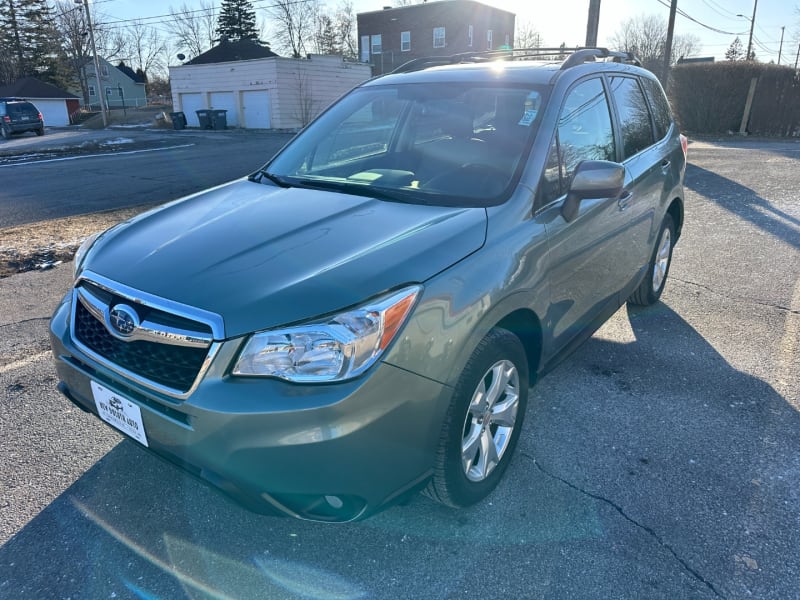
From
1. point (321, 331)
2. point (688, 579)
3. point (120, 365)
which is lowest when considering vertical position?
point (688, 579)

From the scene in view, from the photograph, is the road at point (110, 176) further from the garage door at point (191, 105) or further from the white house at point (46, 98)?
the white house at point (46, 98)

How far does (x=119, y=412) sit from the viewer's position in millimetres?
2234

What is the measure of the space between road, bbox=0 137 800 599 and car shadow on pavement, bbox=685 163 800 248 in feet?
14.0

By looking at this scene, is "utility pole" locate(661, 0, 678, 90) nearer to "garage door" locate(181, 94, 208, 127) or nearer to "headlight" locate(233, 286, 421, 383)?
"headlight" locate(233, 286, 421, 383)

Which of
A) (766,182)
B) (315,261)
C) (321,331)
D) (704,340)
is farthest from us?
(766,182)

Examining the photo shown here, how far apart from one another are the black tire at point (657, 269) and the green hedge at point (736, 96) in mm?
19899

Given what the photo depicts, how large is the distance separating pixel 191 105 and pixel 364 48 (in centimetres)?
2009

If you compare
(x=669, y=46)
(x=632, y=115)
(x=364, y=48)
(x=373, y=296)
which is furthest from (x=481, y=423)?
(x=364, y=48)

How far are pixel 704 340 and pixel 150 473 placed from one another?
388cm

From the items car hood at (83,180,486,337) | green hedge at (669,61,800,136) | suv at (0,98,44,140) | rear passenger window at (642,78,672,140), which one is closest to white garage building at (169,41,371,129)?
suv at (0,98,44,140)

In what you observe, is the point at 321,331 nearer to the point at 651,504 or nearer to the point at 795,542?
the point at 651,504

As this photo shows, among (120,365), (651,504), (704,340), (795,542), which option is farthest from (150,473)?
(704,340)

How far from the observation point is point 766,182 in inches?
433

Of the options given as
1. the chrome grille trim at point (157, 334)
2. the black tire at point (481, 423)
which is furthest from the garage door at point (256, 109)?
the black tire at point (481, 423)
